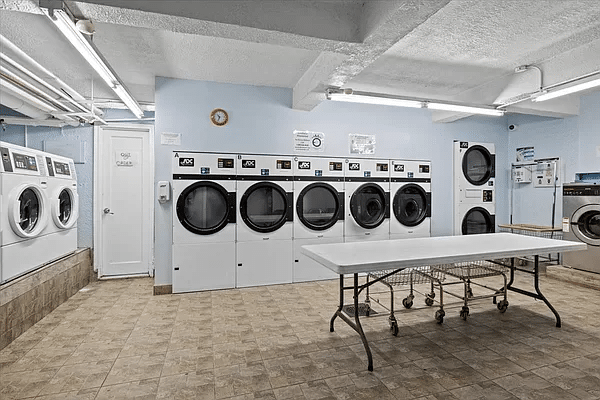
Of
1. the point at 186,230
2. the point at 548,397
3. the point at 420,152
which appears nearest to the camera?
the point at 548,397

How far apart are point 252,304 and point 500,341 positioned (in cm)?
253

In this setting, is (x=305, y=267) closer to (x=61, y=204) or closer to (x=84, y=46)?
(x=61, y=204)

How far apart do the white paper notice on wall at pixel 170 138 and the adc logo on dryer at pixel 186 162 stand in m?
0.22

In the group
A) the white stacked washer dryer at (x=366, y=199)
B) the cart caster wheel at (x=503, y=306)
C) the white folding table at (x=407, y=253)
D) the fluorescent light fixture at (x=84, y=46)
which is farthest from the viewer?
the white stacked washer dryer at (x=366, y=199)

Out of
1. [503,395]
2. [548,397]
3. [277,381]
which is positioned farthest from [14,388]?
[548,397]

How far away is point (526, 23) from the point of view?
2.93m

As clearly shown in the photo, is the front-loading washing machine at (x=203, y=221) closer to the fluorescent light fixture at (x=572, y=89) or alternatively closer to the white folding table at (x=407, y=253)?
the white folding table at (x=407, y=253)

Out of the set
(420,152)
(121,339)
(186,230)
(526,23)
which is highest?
(526,23)

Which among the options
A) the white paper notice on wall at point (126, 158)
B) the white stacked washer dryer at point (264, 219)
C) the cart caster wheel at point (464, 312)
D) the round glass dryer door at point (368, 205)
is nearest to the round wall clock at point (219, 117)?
the white stacked washer dryer at point (264, 219)

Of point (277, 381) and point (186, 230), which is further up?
point (186, 230)

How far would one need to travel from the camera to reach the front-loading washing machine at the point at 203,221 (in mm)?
4398

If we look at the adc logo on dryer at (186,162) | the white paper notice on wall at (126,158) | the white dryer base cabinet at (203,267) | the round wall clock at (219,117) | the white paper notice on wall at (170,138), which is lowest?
the white dryer base cabinet at (203,267)

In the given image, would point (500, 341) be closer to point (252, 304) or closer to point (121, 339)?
point (252, 304)

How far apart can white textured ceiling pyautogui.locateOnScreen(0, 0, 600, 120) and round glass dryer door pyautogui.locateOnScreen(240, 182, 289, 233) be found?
1281 mm
